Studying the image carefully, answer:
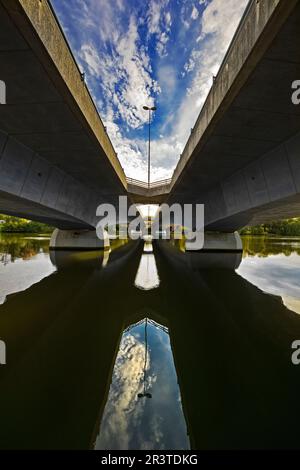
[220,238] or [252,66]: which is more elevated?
[252,66]

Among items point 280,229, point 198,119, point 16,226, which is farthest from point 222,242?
point 16,226

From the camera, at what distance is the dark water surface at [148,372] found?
8.78 feet

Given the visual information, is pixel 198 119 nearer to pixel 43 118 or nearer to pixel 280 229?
pixel 43 118

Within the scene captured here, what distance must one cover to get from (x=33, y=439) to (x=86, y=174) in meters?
13.0

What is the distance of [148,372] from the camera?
4.02m

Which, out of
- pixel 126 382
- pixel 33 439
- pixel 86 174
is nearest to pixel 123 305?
pixel 126 382

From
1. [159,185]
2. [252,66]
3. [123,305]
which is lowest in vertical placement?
[123,305]

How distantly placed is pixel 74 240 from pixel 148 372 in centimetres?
2462

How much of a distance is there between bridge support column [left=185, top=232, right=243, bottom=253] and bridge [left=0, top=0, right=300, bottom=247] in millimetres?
11162

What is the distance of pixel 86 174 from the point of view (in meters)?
13.5

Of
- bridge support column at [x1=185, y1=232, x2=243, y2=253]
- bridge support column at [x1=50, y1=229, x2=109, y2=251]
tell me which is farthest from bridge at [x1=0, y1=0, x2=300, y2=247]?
bridge support column at [x1=50, y1=229, x2=109, y2=251]
